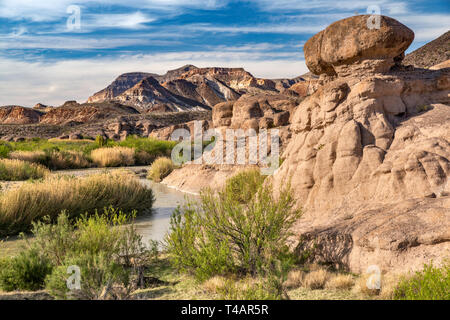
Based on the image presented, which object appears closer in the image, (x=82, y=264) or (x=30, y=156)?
(x=82, y=264)

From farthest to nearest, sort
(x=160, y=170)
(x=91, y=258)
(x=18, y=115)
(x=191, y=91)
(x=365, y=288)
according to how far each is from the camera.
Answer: (x=191, y=91)
(x=18, y=115)
(x=160, y=170)
(x=91, y=258)
(x=365, y=288)

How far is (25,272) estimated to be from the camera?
5242 millimetres

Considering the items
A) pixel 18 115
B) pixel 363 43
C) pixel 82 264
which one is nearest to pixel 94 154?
pixel 363 43

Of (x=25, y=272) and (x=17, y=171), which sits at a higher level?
(x=25, y=272)

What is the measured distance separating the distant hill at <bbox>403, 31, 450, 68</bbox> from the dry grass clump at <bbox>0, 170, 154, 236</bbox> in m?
29.2

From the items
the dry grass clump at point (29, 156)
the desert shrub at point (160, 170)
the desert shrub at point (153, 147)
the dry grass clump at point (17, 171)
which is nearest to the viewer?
the dry grass clump at point (17, 171)

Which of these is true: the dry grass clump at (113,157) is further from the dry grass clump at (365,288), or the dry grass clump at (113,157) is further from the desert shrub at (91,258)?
the dry grass clump at (365,288)

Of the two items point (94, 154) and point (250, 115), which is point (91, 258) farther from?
point (94, 154)

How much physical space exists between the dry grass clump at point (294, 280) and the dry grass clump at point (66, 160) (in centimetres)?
2215

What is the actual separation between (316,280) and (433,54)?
3909 centimetres

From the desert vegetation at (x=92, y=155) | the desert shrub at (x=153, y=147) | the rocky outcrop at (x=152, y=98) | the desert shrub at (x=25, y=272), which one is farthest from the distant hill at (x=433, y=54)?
the rocky outcrop at (x=152, y=98)

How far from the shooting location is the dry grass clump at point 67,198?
8672 mm

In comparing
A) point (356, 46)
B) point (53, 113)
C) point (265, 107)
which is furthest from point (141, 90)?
point (356, 46)

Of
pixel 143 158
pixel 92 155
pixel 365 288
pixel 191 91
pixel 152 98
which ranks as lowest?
pixel 143 158
